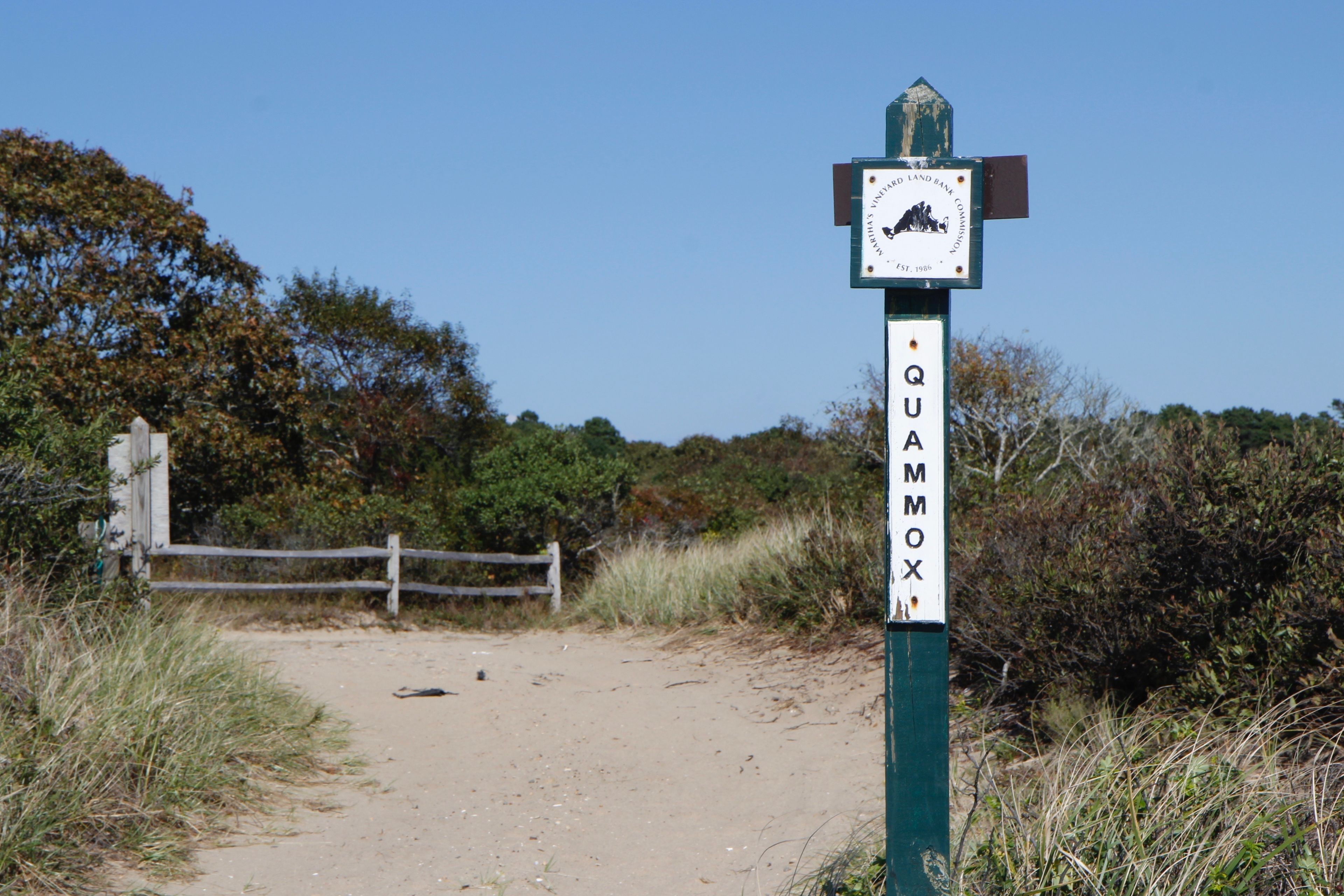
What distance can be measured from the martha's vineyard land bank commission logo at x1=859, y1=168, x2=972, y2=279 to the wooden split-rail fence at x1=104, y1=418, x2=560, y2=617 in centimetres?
614

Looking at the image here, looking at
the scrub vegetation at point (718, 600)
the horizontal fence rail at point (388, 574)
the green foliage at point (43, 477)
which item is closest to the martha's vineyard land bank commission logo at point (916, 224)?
the scrub vegetation at point (718, 600)

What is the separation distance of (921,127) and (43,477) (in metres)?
5.55

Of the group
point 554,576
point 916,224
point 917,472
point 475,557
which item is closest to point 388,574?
point 475,557

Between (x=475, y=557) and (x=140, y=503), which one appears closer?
(x=140, y=503)

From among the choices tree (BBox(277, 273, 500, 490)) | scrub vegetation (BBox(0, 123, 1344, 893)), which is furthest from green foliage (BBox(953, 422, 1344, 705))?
tree (BBox(277, 273, 500, 490))

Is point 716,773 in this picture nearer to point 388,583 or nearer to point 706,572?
point 706,572

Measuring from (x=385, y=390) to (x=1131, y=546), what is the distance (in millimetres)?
19077

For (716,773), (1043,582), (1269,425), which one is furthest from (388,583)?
(1269,425)

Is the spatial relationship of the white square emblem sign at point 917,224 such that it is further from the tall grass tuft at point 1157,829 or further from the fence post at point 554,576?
the fence post at point 554,576

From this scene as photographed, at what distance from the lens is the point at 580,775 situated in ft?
21.3

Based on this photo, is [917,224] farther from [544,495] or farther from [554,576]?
[544,495]

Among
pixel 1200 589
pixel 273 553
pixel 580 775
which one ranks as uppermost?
pixel 1200 589

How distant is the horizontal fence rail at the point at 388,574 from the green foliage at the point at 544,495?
0.56 m

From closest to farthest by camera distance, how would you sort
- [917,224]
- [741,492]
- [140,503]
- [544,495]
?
[917,224] → [140,503] → [544,495] → [741,492]
